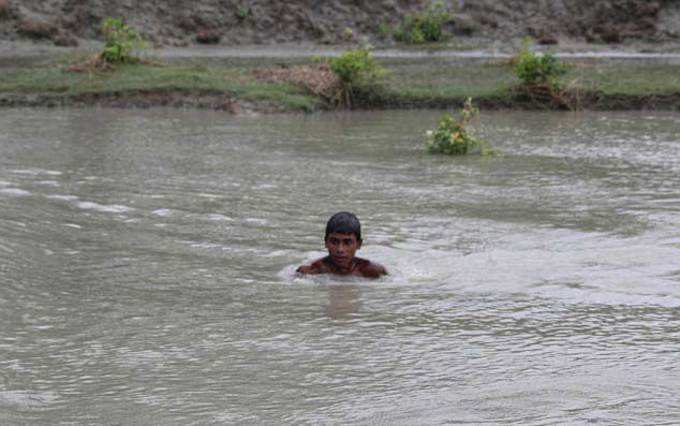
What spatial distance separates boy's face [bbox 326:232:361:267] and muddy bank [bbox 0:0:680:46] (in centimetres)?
1774

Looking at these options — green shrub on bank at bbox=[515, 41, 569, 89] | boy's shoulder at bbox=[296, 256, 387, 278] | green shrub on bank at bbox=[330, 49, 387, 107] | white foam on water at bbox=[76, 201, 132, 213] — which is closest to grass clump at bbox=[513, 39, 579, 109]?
green shrub on bank at bbox=[515, 41, 569, 89]

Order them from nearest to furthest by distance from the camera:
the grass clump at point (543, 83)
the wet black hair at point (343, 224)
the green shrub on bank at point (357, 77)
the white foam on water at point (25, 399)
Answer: the white foam on water at point (25, 399) < the wet black hair at point (343, 224) < the green shrub on bank at point (357, 77) < the grass clump at point (543, 83)

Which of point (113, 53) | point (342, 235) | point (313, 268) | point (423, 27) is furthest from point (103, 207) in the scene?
point (423, 27)

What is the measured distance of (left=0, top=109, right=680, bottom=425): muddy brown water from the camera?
5496 mm

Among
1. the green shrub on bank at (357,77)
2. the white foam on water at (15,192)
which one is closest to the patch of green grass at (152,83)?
the green shrub on bank at (357,77)

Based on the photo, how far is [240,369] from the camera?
5895 mm

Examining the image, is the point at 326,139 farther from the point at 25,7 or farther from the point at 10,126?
the point at 25,7

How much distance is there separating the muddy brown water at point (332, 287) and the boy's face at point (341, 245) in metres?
0.17

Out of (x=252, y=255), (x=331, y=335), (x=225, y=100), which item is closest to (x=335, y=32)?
(x=225, y=100)

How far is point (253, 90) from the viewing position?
18984 mm

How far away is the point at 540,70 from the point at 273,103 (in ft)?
13.5

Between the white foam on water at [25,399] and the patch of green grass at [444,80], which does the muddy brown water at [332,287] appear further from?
the patch of green grass at [444,80]

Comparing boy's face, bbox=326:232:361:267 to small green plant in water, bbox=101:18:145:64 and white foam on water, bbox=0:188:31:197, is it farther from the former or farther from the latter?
small green plant in water, bbox=101:18:145:64

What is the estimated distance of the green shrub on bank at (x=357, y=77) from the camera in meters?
A: 18.5
